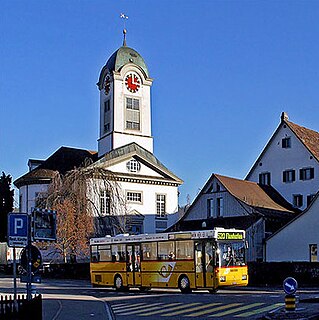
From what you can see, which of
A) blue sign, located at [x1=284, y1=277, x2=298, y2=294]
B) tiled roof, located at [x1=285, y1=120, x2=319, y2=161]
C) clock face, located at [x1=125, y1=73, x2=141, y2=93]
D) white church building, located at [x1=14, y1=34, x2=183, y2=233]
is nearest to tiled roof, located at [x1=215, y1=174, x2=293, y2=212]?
tiled roof, located at [x1=285, y1=120, x2=319, y2=161]

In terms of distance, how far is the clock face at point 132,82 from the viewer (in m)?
75.2

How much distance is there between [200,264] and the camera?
3425 cm

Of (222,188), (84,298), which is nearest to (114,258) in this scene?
(84,298)

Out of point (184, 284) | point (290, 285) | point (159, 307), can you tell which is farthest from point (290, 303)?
point (184, 284)

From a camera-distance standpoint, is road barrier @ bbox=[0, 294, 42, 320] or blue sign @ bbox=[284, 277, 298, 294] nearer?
road barrier @ bbox=[0, 294, 42, 320]

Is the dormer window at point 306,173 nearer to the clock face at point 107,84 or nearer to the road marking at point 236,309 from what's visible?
the clock face at point 107,84

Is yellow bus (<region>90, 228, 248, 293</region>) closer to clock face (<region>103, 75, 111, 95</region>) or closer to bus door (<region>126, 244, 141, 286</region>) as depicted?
bus door (<region>126, 244, 141, 286</region>)

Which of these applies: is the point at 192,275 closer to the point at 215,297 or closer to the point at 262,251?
the point at 215,297

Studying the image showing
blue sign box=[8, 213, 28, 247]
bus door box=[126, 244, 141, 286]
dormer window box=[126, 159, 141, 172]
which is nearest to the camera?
blue sign box=[8, 213, 28, 247]

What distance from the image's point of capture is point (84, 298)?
110ft

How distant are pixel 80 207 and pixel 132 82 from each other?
876 inches

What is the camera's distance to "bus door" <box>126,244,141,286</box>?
37.9 meters

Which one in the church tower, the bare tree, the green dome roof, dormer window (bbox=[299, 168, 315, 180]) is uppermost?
the green dome roof

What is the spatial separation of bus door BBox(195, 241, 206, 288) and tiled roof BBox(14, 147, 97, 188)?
3560cm
